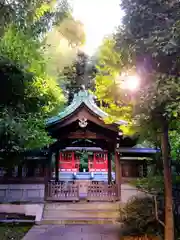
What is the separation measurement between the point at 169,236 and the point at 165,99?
108 inches

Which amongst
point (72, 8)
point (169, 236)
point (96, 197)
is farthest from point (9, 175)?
point (72, 8)

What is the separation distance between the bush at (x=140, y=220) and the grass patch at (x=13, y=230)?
276 centimetres

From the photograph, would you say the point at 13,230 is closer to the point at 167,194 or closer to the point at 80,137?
the point at 80,137

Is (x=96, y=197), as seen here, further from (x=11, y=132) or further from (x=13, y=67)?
(x=13, y=67)

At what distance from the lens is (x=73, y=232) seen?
668 centimetres

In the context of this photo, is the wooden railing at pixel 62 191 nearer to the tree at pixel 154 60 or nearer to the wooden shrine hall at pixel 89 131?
the wooden shrine hall at pixel 89 131

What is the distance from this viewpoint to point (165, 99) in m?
3.86

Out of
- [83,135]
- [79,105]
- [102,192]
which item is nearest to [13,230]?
[102,192]

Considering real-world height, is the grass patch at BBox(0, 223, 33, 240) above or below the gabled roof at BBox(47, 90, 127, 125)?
below

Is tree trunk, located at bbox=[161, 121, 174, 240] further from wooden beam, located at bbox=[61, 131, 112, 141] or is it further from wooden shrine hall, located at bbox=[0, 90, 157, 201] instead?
wooden beam, located at bbox=[61, 131, 112, 141]

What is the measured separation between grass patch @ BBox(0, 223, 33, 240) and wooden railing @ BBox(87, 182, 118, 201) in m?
2.92

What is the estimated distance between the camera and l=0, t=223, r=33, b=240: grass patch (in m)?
6.40

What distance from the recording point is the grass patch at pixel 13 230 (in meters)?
6.40

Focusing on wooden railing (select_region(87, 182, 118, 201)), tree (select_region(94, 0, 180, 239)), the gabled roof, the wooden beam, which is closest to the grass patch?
wooden railing (select_region(87, 182, 118, 201))
